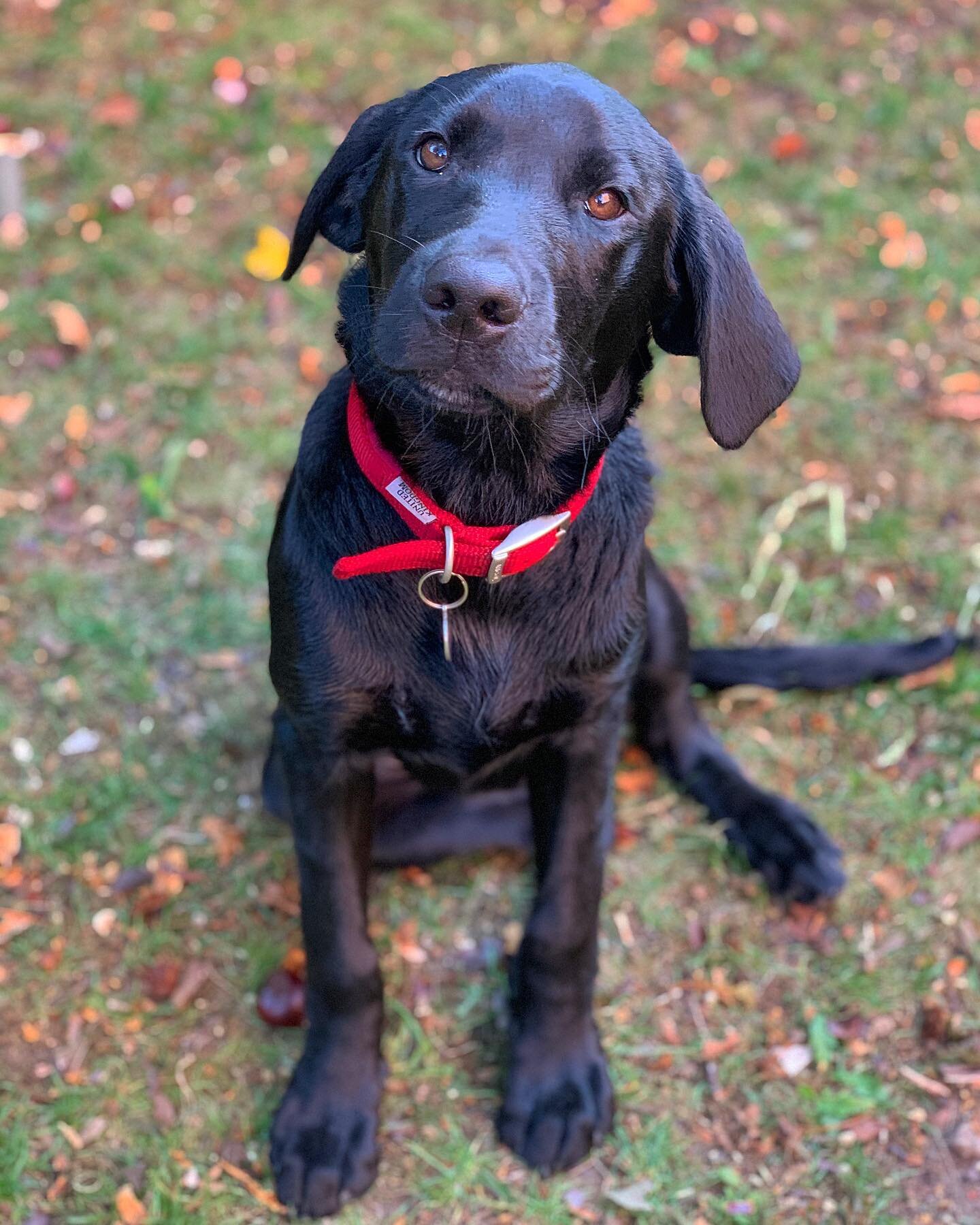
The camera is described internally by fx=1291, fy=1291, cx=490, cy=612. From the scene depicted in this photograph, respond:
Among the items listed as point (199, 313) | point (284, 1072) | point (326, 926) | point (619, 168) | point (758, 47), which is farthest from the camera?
point (758, 47)

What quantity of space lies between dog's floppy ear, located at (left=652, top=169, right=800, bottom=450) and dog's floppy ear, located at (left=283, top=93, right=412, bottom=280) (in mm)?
540

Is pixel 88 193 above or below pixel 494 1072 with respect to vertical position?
above

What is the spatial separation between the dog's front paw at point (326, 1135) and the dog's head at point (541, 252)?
4.83 ft

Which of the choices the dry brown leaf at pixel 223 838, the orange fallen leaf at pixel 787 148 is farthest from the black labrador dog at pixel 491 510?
the orange fallen leaf at pixel 787 148

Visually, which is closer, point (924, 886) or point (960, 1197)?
point (960, 1197)

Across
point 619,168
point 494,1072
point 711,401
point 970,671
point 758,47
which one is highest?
point 619,168

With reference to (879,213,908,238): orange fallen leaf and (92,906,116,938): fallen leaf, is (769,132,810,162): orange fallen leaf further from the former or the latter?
(92,906,116,938): fallen leaf

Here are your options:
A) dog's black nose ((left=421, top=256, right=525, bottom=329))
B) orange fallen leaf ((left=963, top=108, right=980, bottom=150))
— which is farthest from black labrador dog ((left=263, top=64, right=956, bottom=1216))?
orange fallen leaf ((left=963, top=108, right=980, bottom=150))

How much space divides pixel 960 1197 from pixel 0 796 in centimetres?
243

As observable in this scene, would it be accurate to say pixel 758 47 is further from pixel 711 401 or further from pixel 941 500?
pixel 711 401

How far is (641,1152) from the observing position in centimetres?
275

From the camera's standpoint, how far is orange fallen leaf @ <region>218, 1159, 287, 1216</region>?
2629 mm

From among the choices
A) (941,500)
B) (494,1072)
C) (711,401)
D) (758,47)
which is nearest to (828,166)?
(758,47)

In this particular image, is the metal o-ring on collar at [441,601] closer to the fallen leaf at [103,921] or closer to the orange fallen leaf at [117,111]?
the fallen leaf at [103,921]
